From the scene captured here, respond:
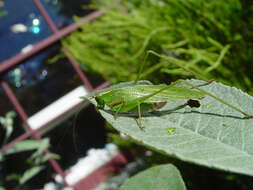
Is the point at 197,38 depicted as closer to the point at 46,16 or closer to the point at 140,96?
the point at 140,96

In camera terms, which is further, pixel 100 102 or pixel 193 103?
pixel 100 102

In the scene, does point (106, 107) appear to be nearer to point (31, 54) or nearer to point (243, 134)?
point (243, 134)

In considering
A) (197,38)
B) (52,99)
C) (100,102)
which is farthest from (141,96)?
(52,99)

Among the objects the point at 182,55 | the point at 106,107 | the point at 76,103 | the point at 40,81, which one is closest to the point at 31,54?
the point at 40,81

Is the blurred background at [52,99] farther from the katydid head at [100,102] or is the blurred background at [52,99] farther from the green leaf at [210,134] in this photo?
the green leaf at [210,134]

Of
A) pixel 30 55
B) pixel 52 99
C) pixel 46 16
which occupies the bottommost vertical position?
pixel 52 99

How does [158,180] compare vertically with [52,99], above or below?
above
